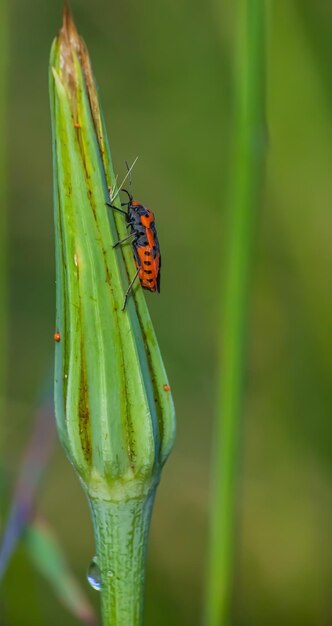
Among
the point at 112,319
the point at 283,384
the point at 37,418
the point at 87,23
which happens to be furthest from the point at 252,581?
the point at 87,23

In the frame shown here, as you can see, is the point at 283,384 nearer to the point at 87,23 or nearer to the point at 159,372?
the point at 87,23

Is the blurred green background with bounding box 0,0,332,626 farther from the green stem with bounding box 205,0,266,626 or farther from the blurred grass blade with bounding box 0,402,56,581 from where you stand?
the green stem with bounding box 205,0,266,626

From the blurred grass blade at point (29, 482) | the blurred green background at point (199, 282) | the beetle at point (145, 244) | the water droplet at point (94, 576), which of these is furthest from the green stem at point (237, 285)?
the blurred green background at point (199, 282)

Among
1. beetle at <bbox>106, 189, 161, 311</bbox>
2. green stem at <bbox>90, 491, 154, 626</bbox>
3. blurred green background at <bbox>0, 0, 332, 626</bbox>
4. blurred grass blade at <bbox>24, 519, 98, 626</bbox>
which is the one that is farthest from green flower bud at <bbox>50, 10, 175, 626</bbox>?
blurred green background at <bbox>0, 0, 332, 626</bbox>

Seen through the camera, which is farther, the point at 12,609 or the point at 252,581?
the point at 252,581

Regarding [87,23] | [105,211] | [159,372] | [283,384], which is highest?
[87,23]

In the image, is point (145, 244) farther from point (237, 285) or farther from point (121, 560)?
point (121, 560)

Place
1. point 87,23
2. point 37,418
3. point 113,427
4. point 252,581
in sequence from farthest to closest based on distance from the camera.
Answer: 1. point 87,23
2. point 252,581
3. point 37,418
4. point 113,427
